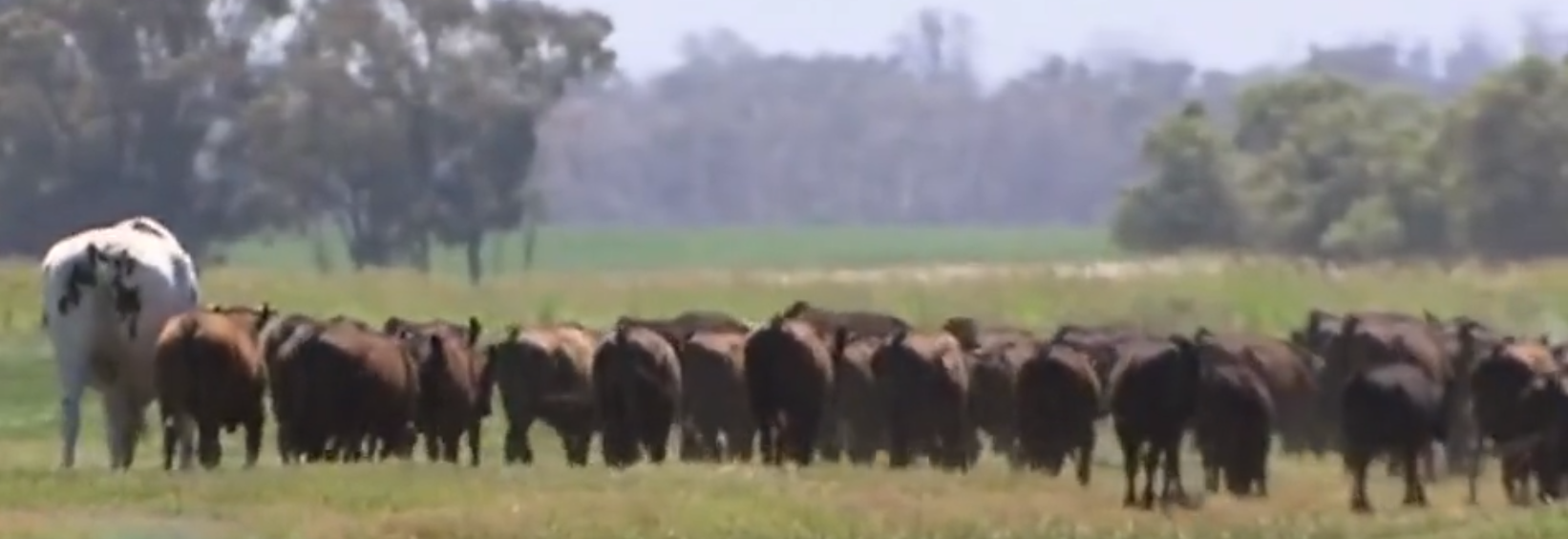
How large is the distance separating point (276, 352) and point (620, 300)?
30.7 m

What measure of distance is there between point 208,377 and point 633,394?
14.7 feet

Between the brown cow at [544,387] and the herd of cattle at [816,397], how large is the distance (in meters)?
0.02

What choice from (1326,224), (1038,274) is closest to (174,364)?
(1038,274)

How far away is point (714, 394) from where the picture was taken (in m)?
35.0

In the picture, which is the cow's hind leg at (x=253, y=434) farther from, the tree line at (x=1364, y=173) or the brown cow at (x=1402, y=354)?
the tree line at (x=1364, y=173)

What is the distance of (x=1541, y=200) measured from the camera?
290 ft

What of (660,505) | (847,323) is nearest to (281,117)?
(847,323)

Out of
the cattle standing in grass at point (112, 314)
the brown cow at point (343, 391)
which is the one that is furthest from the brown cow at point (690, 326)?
the cattle standing in grass at point (112, 314)

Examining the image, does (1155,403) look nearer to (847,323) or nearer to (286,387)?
(286,387)

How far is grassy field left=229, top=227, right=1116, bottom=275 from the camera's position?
108375 millimetres

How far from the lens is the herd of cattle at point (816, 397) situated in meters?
30.4

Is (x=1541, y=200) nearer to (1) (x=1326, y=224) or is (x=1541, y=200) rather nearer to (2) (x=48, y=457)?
(1) (x=1326, y=224)

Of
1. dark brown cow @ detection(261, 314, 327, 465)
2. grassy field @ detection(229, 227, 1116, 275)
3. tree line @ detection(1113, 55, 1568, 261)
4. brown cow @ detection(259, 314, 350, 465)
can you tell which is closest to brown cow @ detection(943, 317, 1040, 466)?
brown cow @ detection(259, 314, 350, 465)

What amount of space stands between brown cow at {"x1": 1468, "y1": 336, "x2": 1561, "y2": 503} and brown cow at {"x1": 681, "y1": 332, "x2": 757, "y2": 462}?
23.2 ft
